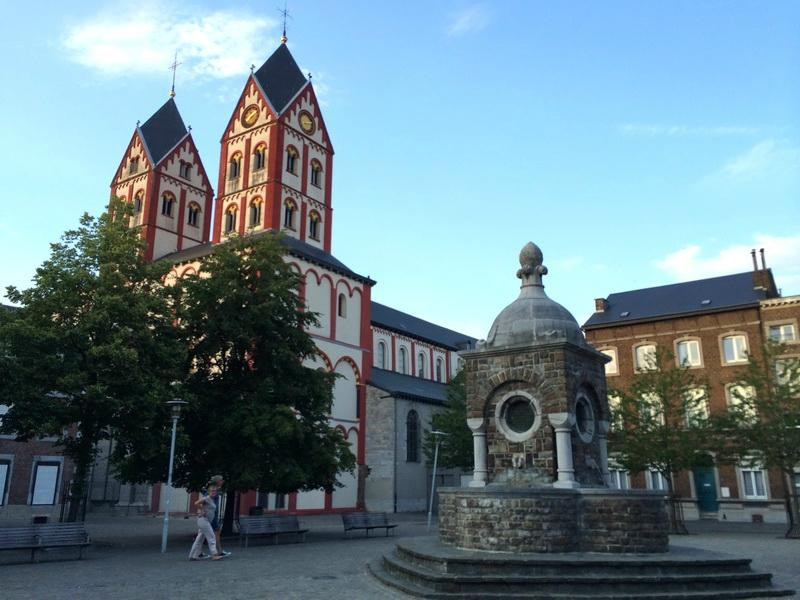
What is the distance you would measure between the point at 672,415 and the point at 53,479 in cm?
2824

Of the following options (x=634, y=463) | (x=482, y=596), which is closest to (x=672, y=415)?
(x=634, y=463)

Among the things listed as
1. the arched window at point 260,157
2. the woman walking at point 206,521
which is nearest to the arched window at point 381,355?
the arched window at point 260,157

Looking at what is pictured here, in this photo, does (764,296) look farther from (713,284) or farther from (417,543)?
(417,543)

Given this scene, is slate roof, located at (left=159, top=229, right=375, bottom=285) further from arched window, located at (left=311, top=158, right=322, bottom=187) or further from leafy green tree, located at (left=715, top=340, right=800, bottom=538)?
leafy green tree, located at (left=715, top=340, right=800, bottom=538)

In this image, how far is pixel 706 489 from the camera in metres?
33.6

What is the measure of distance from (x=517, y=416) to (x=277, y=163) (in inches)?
1215

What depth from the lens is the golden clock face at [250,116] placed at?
4366 cm

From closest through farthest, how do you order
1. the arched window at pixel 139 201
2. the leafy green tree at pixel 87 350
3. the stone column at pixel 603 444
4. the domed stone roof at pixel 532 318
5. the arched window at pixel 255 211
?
the domed stone roof at pixel 532 318, the stone column at pixel 603 444, the leafy green tree at pixel 87 350, the arched window at pixel 255 211, the arched window at pixel 139 201

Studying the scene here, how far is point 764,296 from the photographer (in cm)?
3488

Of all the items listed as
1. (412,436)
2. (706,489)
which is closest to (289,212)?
(412,436)

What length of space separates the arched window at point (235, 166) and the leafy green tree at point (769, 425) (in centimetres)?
3145

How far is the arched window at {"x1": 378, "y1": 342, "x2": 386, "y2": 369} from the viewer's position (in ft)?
160

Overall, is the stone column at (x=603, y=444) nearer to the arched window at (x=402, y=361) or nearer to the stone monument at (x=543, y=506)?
the stone monument at (x=543, y=506)

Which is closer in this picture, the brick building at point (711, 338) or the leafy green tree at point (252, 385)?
the leafy green tree at point (252, 385)
